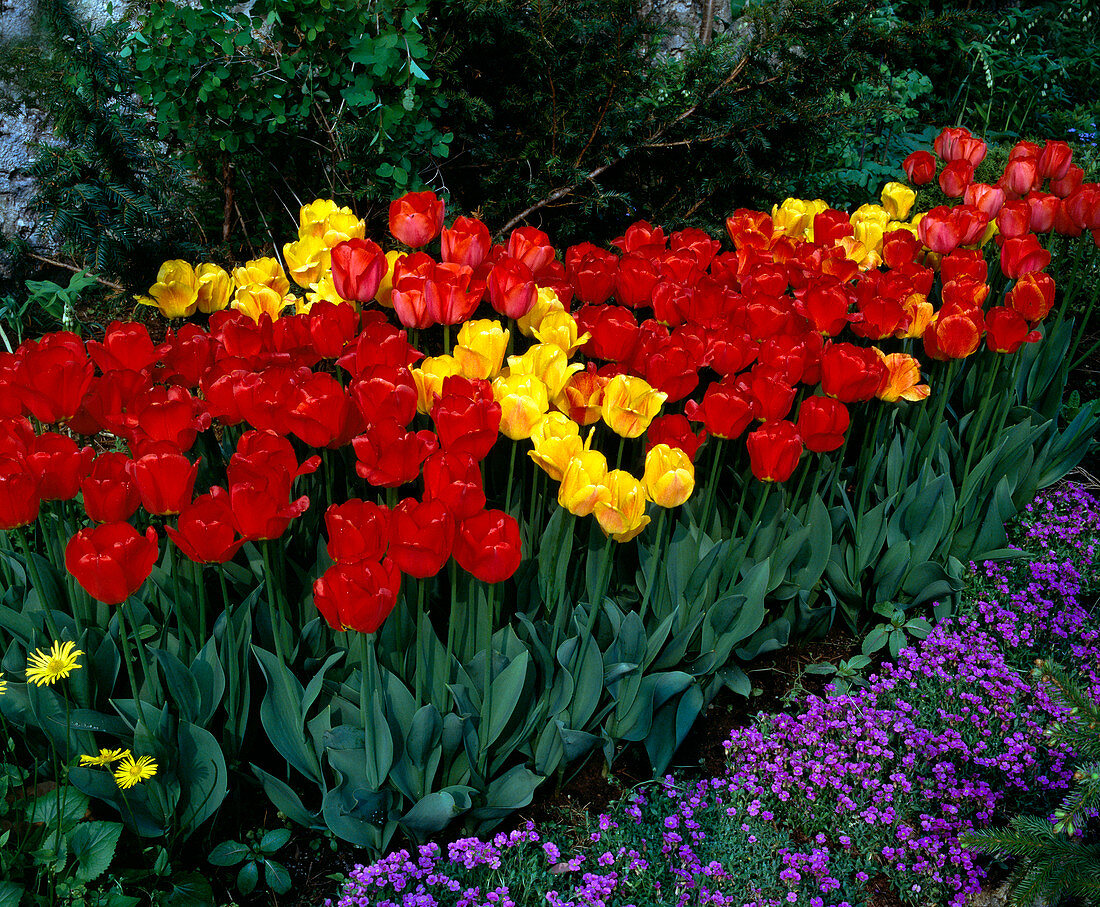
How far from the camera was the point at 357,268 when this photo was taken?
2.10m

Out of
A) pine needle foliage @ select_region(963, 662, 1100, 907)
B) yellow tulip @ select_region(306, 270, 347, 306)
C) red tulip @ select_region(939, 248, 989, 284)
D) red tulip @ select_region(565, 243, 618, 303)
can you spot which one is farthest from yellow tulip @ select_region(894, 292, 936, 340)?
yellow tulip @ select_region(306, 270, 347, 306)

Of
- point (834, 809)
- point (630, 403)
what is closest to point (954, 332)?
point (630, 403)

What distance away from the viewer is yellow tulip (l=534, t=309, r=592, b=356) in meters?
1.99

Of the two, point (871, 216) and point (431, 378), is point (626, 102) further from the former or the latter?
point (431, 378)

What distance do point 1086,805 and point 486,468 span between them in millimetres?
1421

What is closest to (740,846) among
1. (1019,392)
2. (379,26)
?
(1019,392)

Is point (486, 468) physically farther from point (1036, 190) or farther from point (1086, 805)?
point (1036, 190)

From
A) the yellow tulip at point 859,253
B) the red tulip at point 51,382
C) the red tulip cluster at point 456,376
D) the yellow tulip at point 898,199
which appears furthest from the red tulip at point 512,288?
the yellow tulip at point 898,199

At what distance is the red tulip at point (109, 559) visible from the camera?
1.40m

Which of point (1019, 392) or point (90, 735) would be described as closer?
A: point (90, 735)

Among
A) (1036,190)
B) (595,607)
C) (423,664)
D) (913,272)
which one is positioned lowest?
(423,664)

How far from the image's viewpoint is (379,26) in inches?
127

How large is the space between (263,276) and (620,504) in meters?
1.22

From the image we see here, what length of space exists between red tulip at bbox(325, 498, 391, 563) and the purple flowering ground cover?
58 centimetres
